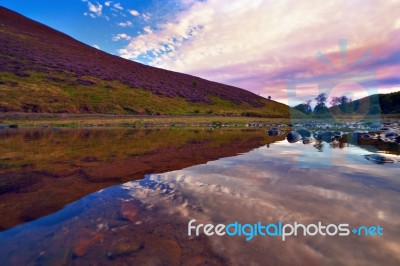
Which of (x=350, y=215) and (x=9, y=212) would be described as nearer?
(x=350, y=215)

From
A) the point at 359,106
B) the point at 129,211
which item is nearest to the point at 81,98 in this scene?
the point at 129,211

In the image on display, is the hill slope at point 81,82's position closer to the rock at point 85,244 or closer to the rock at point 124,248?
the rock at point 85,244

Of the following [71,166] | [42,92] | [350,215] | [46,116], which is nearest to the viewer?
[350,215]

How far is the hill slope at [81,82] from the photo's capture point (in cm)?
4009

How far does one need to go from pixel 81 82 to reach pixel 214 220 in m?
52.0

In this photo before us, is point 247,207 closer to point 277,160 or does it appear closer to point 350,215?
point 350,215

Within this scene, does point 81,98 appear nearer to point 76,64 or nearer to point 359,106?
point 76,64

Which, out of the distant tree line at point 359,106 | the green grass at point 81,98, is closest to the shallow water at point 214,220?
the green grass at point 81,98

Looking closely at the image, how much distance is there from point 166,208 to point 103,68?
61.7 m

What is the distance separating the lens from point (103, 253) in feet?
7.97

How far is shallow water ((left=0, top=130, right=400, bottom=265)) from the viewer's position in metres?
2.37

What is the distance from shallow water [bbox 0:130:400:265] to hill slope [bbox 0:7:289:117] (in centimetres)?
3804

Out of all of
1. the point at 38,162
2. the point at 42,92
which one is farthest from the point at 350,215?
the point at 42,92

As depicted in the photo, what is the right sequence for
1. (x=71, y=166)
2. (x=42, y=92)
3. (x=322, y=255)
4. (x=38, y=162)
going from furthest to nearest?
(x=42, y=92) → (x=38, y=162) → (x=71, y=166) → (x=322, y=255)
